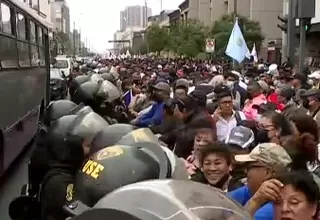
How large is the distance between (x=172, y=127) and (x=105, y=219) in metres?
6.28

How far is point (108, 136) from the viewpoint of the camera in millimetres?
4219

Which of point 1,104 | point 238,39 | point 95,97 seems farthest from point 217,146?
point 238,39

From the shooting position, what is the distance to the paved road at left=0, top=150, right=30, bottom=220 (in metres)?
11.0

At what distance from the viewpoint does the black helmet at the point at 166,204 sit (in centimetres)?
205

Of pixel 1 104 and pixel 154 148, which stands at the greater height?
pixel 154 148

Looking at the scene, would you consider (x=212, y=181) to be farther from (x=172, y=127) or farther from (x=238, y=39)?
(x=238, y=39)

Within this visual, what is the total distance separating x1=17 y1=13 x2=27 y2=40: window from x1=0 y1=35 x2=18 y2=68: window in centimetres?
85

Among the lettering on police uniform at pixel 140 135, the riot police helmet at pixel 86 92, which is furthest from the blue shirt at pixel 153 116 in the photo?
the lettering on police uniform at pixel 140 135

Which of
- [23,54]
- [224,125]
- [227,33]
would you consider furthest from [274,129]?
[227,33]

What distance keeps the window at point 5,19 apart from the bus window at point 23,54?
3.54ft

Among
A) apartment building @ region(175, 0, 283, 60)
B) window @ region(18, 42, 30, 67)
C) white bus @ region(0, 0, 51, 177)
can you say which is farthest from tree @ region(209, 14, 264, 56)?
window @ region(18, 42, 30, 67)

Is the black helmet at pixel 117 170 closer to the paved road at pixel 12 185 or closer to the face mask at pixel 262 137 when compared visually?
the face mask at pixel 262 137

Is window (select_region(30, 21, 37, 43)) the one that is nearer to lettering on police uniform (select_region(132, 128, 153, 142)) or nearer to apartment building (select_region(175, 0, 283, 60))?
lettering on police uniform (select_region(132, 128, 153, 142))

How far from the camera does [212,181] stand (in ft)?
15.9
